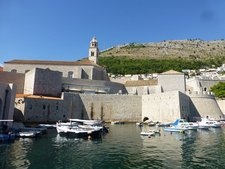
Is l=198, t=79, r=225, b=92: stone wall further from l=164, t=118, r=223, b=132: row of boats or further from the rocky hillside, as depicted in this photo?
the rocky hillside

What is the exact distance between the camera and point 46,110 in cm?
3591

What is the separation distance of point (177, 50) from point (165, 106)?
94586mm

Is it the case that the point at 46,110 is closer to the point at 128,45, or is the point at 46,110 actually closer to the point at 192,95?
the point at 192,95

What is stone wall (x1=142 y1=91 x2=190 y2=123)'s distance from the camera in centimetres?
3844

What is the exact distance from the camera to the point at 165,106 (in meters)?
40.0

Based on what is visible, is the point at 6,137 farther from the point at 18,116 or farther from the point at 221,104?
the point at 221,104

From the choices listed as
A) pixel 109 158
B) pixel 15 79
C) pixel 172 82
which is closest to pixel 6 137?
pixel 109 158

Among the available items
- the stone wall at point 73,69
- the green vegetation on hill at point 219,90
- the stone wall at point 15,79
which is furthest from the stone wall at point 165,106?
the stone wall at point 15,79

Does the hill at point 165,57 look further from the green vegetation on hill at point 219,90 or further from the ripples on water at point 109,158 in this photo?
the ripples on water at point 109,158

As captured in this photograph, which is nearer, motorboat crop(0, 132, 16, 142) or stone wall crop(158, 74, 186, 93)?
motorboat crop(0, 132, 16, 142)

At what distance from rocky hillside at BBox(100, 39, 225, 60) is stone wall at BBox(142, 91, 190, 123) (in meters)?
71.9

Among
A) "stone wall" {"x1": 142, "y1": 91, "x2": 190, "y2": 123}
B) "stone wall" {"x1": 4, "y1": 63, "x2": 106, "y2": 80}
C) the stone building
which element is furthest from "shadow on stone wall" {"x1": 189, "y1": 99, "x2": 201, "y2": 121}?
"stone wall" {"x1": 4, "y1": 63, "x2": 106, "y2": 80}

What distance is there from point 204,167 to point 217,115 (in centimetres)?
3485

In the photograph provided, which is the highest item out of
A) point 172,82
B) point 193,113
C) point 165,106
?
point 172,82
